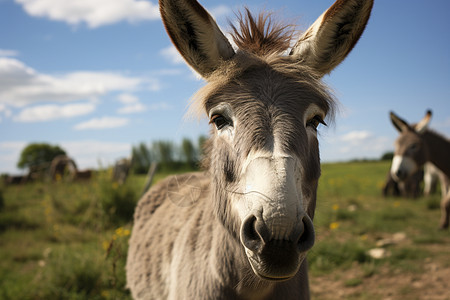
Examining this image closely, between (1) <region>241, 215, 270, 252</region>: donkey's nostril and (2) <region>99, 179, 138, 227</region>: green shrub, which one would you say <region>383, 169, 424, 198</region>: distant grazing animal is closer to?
(2) <region>99, 179, 138, 227</region>: green shrub

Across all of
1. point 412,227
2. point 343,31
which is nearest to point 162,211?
point 343,31

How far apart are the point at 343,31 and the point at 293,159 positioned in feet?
3.89

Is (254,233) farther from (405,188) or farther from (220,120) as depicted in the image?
(405,188)

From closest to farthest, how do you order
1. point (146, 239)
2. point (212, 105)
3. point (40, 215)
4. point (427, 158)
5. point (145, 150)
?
point (212, 105)
point (146, 239)
point (427, 158)
point (40, 215)
point (145, 150)

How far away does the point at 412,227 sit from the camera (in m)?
8.35

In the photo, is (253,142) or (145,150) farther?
(145,150)

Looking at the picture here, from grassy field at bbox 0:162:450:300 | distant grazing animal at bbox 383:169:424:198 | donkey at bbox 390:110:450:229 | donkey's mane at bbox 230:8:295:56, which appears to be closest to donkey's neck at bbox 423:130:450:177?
donkey at bbox 390:110:450:229

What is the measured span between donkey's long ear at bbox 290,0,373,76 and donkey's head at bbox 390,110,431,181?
7.23 metres

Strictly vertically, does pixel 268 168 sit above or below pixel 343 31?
below

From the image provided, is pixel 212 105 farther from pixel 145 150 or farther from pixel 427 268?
pixel 145 150

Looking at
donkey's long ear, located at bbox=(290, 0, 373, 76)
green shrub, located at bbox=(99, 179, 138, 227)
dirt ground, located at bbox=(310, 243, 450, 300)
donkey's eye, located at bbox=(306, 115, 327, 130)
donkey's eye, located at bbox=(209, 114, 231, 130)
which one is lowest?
dirt ground, located at bbox=(310, 243, 450, 300)

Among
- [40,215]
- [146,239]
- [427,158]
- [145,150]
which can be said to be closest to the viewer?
[146,239]

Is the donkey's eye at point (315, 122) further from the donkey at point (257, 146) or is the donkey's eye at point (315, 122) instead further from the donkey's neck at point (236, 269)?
the donkey's neck at point (236, 269)

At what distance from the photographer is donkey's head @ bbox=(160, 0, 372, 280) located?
1398mm
